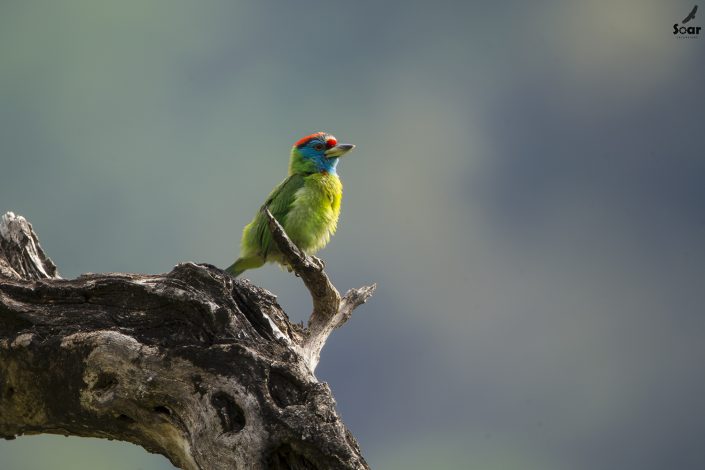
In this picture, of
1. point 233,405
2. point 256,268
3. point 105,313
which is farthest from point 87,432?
point 256,268

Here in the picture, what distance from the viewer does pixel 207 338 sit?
17.2 feet

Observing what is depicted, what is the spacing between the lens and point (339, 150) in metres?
8.03

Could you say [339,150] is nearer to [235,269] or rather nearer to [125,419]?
[235,269]

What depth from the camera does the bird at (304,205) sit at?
7.56m

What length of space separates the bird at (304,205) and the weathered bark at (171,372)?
1844 millimetres

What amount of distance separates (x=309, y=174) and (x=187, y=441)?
11.4ft

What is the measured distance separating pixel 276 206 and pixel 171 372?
2.86 metres

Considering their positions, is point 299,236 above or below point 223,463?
above

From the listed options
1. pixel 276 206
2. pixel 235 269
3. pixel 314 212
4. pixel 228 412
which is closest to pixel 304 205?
pixel 314 212

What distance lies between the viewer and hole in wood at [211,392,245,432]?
491cm

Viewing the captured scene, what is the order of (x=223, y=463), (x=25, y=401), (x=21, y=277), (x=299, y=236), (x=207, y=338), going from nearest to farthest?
(x=223, y=463) → (x=207, y=338) → (x=25, y=401) → (x=21, y=277) → (x=299, y=236)

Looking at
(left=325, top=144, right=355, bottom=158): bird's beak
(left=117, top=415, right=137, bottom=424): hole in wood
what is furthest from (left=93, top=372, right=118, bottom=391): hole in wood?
(left=325, top=144, right=355, bottom=158): bird's beak

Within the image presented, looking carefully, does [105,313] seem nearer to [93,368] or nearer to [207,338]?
[93,368]

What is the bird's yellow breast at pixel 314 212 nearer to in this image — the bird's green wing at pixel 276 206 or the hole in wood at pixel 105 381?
the bird's green wing at pixel 276 206
